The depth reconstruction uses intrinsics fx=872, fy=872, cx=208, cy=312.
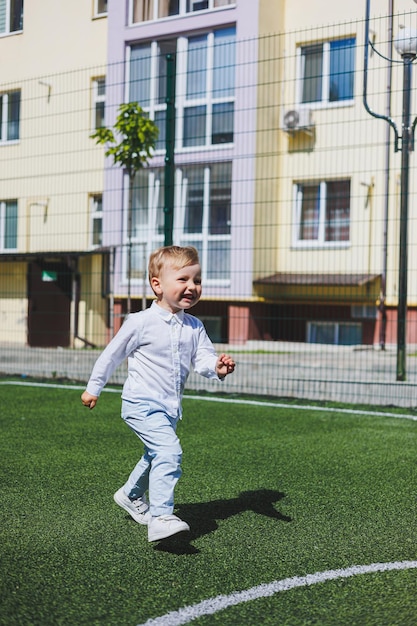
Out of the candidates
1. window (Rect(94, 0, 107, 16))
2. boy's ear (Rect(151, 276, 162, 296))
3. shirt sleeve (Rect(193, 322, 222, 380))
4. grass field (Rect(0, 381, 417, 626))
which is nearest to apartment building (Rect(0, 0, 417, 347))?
window (Rect(94, 0, 107, 16))

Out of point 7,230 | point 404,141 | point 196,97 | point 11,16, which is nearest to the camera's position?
point 404,141

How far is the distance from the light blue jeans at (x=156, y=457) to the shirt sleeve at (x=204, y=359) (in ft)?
0.85

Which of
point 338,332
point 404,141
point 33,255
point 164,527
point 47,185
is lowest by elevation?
point 164,527

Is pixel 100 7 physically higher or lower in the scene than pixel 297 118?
higher

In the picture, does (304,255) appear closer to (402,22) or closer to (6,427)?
(402,22)

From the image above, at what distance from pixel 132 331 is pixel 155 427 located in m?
0.44

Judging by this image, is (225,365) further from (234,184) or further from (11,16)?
(11,16)

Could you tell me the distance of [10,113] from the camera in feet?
39.4

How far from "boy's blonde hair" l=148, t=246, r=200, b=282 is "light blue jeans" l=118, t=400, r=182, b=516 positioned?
597 mm

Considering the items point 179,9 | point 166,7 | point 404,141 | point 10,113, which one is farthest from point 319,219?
point 166,7

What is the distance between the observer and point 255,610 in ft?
8.96

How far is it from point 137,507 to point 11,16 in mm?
10767

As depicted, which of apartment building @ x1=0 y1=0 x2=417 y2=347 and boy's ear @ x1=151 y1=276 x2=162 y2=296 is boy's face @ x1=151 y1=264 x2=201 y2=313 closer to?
boy's ear @ x1=151 y1=276 x2=162 y2=296

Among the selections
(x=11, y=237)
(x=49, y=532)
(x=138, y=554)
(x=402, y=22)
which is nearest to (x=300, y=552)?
(x=138, y=554)
